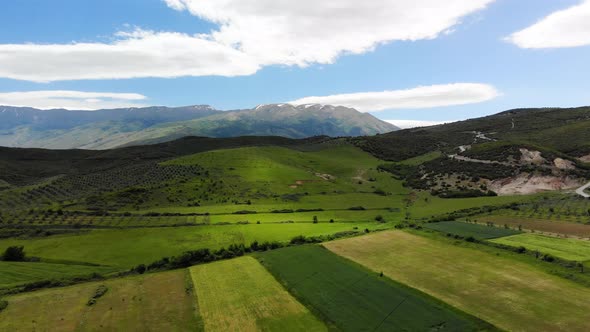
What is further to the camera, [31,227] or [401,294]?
[31,227]

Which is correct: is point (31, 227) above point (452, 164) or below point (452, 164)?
below

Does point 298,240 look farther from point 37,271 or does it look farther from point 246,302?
point 37,271

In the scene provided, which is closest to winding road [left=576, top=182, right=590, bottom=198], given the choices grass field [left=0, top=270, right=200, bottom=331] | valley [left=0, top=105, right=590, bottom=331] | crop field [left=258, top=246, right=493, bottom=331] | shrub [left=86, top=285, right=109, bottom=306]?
valley [left=0, top=105, right=590, bottom=331]

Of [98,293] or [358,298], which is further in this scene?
[98,293]

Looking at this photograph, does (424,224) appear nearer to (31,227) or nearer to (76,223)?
(76,223)

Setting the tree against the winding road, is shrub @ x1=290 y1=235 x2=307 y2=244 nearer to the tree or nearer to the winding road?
the tree

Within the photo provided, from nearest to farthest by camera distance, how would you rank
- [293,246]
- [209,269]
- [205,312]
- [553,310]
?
[553,310] → [205,312] → [209,269] → [293,246]

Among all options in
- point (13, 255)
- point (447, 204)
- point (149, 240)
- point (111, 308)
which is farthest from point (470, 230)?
point (13, 255)

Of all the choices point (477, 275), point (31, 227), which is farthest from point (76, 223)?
point (477, 275)
